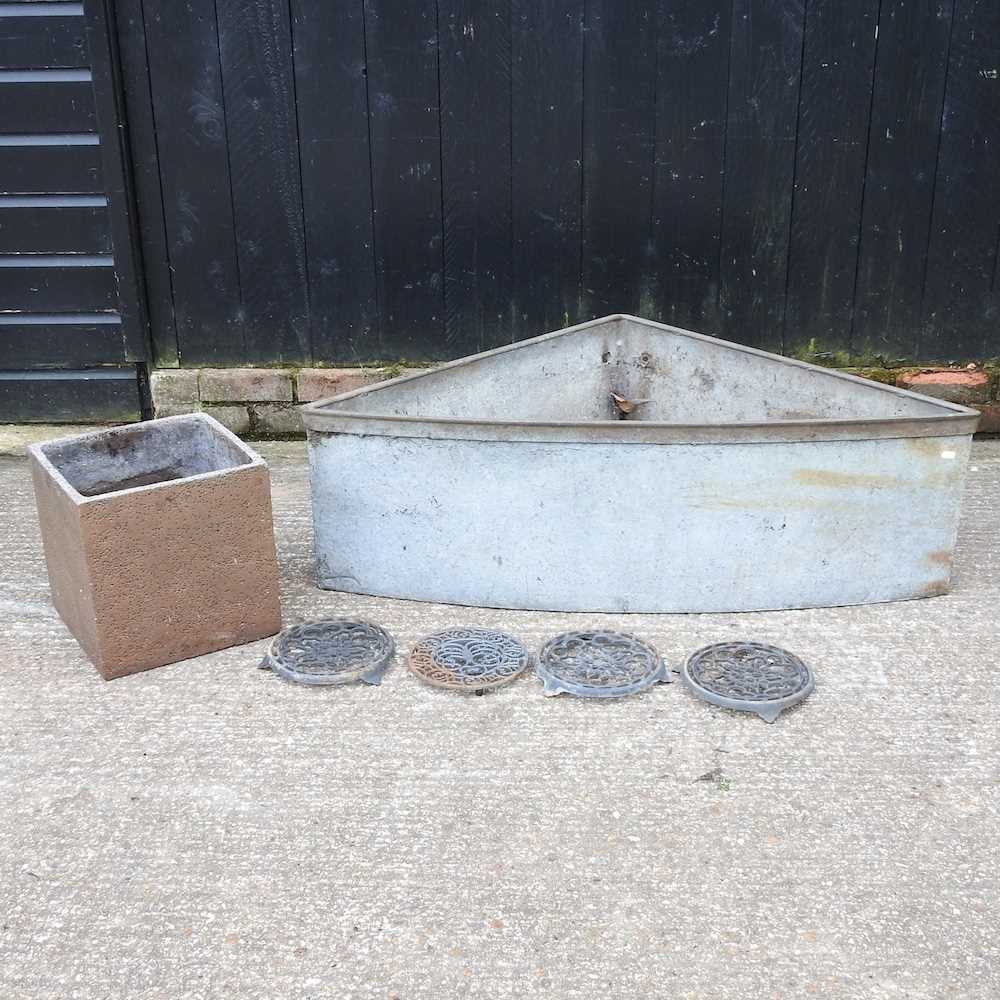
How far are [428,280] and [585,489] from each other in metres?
1.95

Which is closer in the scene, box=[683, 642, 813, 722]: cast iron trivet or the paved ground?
the paved ground

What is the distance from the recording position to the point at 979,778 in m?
2.62

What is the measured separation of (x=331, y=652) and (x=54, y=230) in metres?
2.71

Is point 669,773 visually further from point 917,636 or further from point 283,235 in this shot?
point 283,235

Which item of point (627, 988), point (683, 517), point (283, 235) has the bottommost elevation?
point (627, 988)

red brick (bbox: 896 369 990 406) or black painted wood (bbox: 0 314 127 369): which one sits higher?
black painted wood (bbox: 0 314 127 369)

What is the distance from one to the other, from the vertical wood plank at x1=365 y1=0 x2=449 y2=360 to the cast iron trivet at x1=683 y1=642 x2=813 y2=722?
2347 mm

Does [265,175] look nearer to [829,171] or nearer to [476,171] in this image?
[476,171]

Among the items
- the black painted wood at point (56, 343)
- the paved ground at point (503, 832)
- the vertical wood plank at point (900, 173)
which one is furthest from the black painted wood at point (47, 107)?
the vertical wood plank at point (900, 173)

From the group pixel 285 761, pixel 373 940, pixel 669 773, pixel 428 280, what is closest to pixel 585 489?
pixel 669 773

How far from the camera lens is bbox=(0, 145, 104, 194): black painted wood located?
4.74 m

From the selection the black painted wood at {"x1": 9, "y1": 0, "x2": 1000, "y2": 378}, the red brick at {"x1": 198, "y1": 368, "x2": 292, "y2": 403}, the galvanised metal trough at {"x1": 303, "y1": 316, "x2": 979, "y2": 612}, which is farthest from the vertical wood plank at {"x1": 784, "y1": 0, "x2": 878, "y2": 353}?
the red brick at {"x1": 198, "y1": 368, "x2": 292, "y2": 403}

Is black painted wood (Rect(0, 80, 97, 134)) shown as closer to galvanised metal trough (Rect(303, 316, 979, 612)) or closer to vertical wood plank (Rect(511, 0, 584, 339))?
vertical wood plank (Rect(511, 0, 584, 339))

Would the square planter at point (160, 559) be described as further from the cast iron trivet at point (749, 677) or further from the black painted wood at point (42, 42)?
the black painted wood at point (42, 42)
